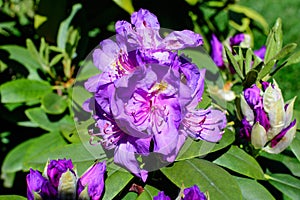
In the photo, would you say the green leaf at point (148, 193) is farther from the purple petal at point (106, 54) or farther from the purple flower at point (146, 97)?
the purple petal at point (106, 54)

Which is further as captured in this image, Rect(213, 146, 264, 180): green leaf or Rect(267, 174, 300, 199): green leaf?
Rect(267, 174, 300, 199): green leaf

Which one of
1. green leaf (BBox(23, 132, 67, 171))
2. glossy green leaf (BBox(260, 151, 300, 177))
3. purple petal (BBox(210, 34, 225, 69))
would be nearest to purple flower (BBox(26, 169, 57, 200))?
glossy green leaf (BBox(260, 151, 300, 177))

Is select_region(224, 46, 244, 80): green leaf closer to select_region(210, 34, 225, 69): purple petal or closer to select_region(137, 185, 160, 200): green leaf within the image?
select_region(137, 185, 160, 200): green leaf

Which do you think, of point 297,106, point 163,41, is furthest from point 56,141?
point 297,106

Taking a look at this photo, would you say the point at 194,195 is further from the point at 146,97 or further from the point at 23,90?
the point at 23,90

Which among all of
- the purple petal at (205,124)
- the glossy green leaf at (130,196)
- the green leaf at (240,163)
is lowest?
the glossy green leaf at (130,196)

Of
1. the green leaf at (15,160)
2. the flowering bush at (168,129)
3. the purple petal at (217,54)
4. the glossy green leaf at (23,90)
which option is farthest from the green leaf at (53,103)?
the purple petal at (217,54)

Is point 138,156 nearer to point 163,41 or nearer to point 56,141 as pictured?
point 163,41
